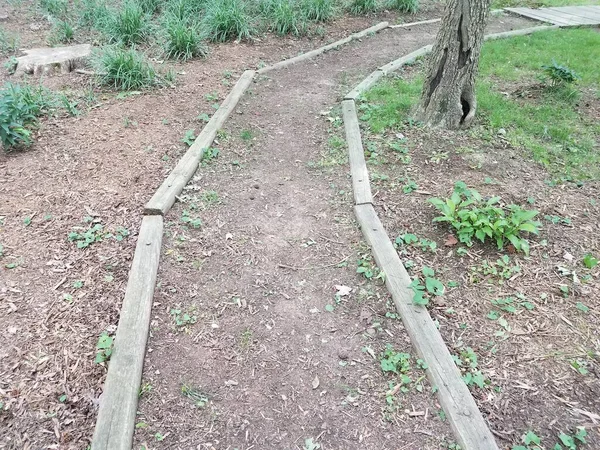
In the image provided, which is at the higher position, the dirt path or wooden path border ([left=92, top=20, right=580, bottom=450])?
wooden path border ([left=92, top=20, right=580, bottom=450])

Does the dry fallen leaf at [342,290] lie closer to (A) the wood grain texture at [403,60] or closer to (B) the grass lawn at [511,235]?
(B) the grass lawn at [511,235]

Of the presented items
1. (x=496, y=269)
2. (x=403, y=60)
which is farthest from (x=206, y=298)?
(x=403, y=60)

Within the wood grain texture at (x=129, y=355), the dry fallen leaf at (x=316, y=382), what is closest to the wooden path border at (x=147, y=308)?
the wood grain texture at (x=129, y=355)

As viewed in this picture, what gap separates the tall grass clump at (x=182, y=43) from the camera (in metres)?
5.94

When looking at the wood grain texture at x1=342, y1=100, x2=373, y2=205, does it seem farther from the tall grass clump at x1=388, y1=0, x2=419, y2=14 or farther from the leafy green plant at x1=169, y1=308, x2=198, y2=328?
the tall grass clump at x1=388, y1=0, x2=419, y2=14

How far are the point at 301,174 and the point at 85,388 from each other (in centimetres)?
239

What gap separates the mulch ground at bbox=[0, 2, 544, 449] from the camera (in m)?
2.07

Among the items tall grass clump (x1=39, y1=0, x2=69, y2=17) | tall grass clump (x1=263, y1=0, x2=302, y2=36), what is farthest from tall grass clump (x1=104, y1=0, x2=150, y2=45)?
tall grass clump (x1=263, y1=0, x2=302, y2=36)

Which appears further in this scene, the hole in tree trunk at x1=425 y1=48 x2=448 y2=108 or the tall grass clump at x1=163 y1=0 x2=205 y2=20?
the tall grass clump at x1=163 y1=0 x2=205 y2=20

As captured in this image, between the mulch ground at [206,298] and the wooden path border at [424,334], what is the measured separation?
9 centimetres

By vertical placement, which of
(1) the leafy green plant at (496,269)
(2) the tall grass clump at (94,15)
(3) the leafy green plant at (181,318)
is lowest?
(3) the leafy green plant at (181,318)

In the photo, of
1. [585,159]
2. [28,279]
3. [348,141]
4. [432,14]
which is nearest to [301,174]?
[348,141]

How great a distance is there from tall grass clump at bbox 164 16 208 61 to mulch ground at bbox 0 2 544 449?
1.72m

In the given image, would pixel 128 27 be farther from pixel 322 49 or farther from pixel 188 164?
pixel 188 164
